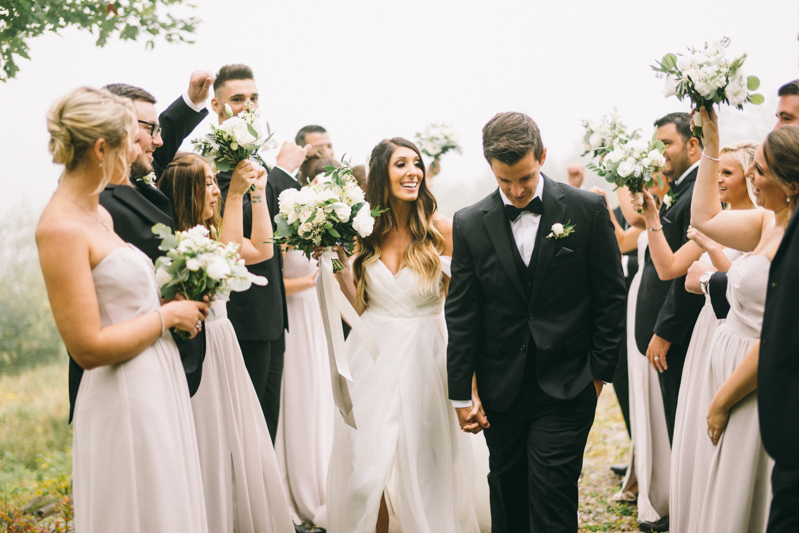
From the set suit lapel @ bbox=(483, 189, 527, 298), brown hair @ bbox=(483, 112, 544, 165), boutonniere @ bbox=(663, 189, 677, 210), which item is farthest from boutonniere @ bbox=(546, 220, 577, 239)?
boutonniere @ bbox=(663, 189, 677, 210)

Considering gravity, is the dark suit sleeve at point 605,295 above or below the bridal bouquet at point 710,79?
below

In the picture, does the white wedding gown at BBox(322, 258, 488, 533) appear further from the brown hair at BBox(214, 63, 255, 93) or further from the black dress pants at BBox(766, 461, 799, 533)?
the black dress pants at BBox(766, 461, 799, 533)

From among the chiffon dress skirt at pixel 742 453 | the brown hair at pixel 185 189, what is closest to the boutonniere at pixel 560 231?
the chiffon dress skirt at pixel 742 453

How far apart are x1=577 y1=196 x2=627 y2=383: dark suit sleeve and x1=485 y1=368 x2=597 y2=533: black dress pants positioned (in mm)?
178

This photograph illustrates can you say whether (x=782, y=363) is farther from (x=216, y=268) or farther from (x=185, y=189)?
(x=185, y=189)

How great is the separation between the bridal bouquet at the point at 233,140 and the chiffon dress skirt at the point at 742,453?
2785 millimetres

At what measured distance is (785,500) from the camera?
2312 mm

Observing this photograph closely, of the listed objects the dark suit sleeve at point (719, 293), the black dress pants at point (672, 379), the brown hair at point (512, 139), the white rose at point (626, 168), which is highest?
the brown hair at point (512, 139)

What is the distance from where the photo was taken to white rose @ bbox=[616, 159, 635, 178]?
3852 mm

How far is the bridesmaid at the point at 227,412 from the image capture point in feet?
12.2

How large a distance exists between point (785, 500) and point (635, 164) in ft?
7.11

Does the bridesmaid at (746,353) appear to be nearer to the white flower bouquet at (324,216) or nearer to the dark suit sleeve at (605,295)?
the dark suit sleeve at (605,295)

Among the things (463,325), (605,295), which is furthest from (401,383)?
(605,295)

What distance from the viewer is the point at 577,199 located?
3.48 m
